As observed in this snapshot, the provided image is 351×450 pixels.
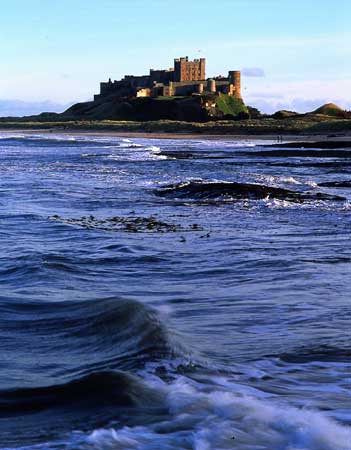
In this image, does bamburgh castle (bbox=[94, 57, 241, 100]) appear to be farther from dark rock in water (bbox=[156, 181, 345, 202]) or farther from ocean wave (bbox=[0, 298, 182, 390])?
ocean wave (bbox=[0, 298, 182, 390])

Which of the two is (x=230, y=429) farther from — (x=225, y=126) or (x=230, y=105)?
(x=230, y=105)

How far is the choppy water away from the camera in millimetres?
4309

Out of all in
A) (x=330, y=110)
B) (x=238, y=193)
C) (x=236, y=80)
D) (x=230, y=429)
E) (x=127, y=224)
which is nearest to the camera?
(x=230, y=429)

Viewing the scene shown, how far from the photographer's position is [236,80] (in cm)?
13400

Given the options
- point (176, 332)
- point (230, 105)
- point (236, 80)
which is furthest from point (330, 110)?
point (176, 332)

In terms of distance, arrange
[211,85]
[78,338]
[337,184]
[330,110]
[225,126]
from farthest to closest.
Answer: [211,85]
[330,110]
[225,126]
[337,184]
[78,338]

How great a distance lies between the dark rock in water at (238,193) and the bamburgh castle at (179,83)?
106745 mm

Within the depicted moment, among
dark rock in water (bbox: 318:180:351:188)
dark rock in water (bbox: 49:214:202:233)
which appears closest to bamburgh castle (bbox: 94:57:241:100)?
dark rock in water (bbox: 318:180:351:188)

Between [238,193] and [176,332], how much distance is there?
1168 cm

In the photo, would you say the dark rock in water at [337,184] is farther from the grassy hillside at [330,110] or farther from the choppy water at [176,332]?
the grassy hillside at [330,110]

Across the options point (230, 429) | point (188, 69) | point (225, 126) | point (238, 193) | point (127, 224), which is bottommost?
point (230, 429)

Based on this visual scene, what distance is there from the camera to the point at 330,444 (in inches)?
→ 159

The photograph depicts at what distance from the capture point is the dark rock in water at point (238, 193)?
17203mm

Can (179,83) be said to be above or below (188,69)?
below
